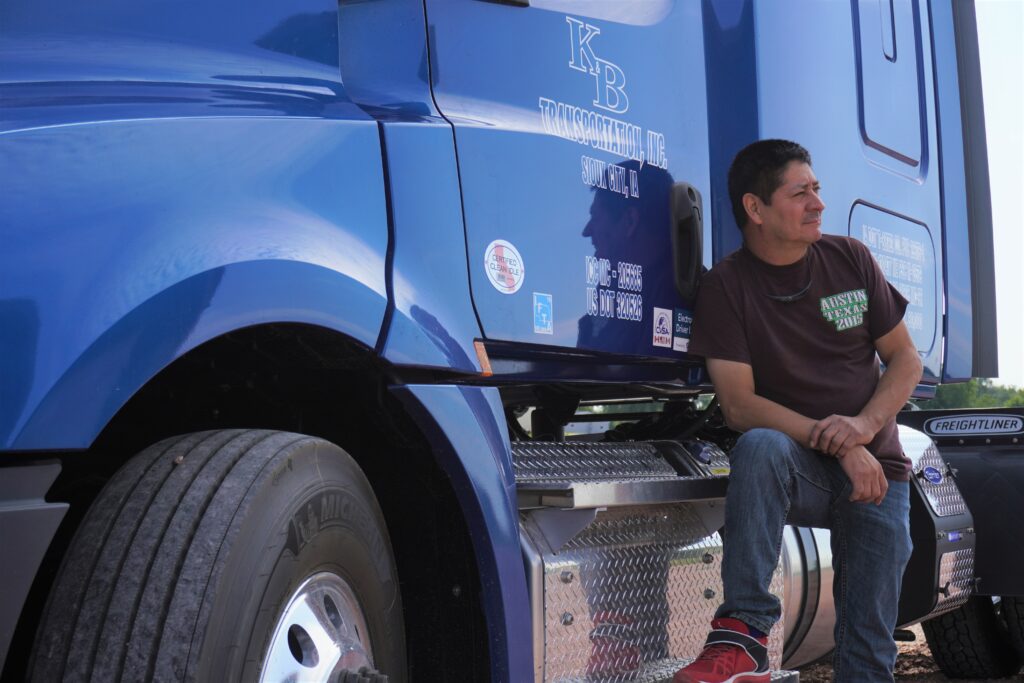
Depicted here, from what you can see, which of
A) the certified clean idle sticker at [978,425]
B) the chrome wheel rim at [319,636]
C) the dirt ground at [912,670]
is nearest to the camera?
the chrome wheel rim at [319,636]

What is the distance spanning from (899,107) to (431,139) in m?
2.31

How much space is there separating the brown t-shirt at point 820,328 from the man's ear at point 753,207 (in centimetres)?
9

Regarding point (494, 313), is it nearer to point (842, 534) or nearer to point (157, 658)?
point (157, 658)

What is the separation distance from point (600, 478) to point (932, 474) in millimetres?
1647

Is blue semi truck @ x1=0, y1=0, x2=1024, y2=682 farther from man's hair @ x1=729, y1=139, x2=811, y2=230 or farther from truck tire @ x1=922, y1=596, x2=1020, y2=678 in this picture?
truck tire @ x1=922, y1=596, x2=1020, y2=678

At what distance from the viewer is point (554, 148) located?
8.75ft

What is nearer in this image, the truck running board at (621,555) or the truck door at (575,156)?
the truck door at (575,156)

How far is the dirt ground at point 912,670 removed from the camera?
5305 millimetres

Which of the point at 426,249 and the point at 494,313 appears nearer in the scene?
the point at 426,249

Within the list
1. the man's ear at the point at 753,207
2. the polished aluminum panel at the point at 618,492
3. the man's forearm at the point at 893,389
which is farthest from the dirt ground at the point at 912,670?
the man's ear at the point at 753,207

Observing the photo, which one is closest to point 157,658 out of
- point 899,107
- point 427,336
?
point 427,336

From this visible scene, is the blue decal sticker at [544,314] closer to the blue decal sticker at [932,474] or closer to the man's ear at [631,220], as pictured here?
the man's ear at [631,220]

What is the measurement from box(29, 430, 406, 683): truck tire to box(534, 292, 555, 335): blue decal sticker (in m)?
0.64

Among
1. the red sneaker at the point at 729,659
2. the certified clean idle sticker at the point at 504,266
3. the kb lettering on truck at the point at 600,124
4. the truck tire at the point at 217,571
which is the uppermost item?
the kb lettering on truck at the point at 600,124
